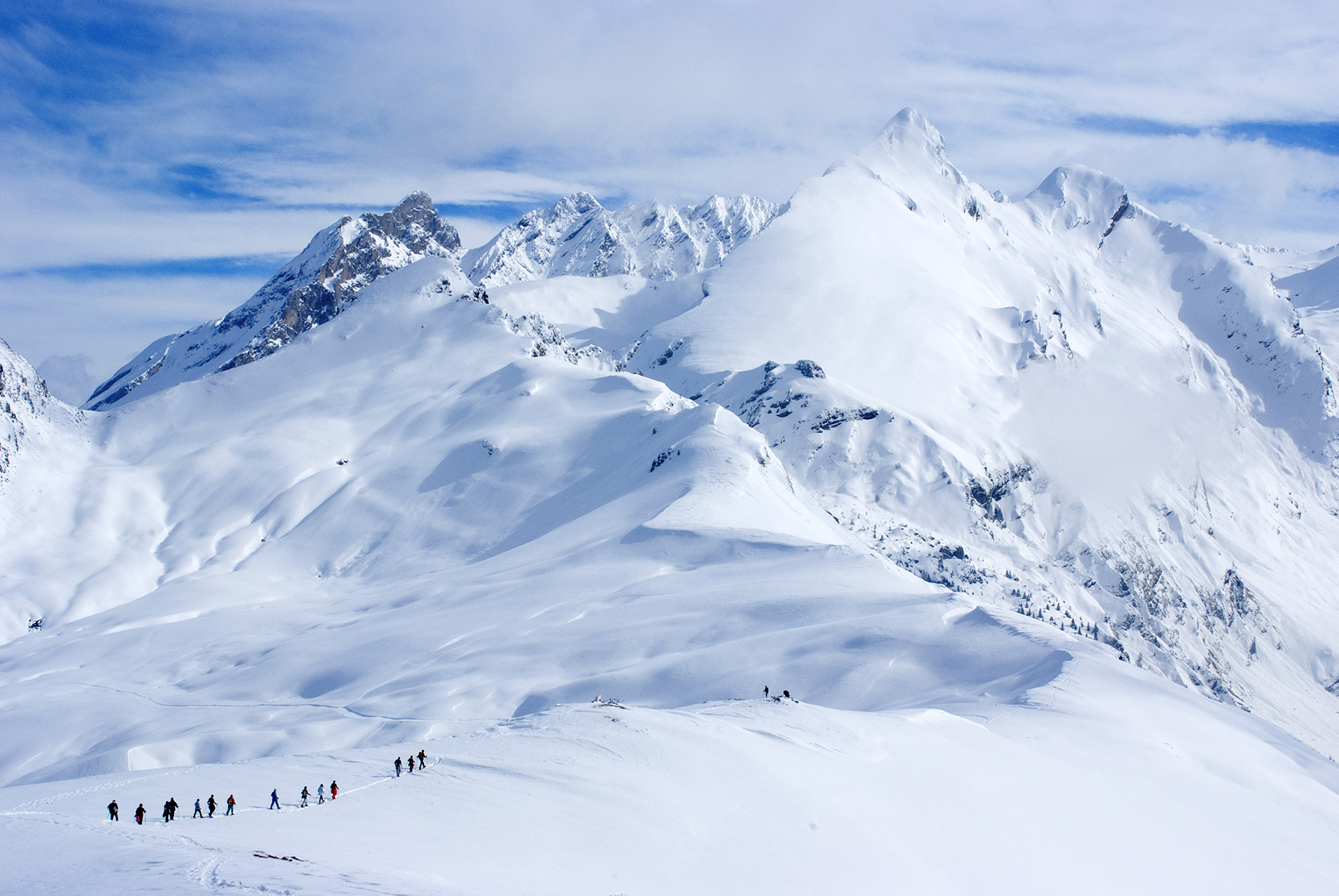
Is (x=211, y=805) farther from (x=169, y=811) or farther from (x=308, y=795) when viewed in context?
(x=308, y=795)

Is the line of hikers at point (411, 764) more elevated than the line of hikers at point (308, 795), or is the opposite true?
the line of hikers at point (308, 795)

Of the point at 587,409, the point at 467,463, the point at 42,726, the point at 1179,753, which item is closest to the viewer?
the point at 1179,753

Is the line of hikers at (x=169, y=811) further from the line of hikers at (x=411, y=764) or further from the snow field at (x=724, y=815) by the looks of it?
the line of hikers at (x=411, y=764)

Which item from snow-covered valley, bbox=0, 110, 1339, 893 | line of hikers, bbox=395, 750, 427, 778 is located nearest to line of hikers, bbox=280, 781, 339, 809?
snow-covered valley, bbox=0, 110, 1339, 893

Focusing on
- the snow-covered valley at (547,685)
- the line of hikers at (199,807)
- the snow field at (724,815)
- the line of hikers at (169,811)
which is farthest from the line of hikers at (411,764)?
the line of hikers at (169,811)

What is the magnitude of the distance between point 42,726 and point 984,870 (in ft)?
259

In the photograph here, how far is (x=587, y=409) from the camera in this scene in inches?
6270

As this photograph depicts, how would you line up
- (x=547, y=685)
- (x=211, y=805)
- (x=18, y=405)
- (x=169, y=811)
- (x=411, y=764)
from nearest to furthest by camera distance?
1. (x=169, y=811)
2. (x=211, y=805)
3. (x=411, y=764)
4. (x=547, y=685)
5. (x=18, y=405)

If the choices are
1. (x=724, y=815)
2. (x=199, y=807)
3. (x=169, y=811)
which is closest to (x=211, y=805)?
(x=199, y=807)

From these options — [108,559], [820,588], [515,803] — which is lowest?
[108,559]

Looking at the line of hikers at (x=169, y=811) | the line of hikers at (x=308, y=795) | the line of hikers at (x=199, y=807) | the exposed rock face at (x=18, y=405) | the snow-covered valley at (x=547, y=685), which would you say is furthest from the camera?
the exposed rock face at (x=18, y=405)

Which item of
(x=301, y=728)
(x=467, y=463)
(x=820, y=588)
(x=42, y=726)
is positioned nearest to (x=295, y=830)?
(x=301, y=728)

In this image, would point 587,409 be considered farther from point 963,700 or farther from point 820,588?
point 963,700

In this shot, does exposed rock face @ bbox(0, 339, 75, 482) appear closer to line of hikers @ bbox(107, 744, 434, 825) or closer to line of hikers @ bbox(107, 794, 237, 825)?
line of hikers @ bbox(107, 744, 434, 825)
